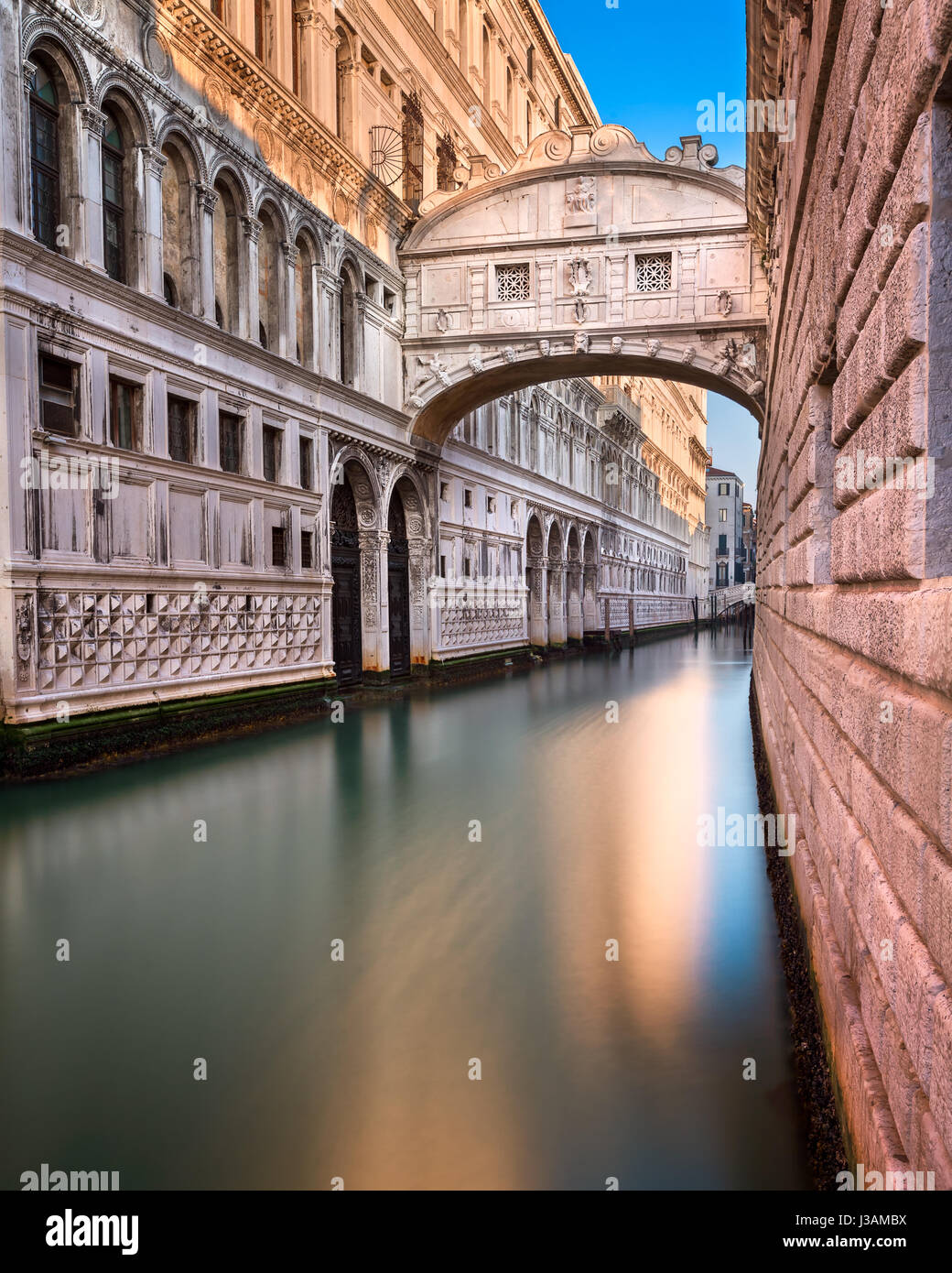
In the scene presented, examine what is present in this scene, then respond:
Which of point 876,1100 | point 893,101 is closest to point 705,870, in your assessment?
point 876,1100

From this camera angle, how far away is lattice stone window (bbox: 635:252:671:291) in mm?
16422

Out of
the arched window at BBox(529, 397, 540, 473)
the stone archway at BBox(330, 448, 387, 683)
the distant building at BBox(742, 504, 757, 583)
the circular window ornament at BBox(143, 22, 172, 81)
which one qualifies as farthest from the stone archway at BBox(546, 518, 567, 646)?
the distant building at BBox(742, 504, 757, 583)

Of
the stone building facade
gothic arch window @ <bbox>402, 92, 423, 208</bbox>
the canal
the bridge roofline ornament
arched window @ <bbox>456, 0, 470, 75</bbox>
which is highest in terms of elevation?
arched window @ <bbox>456, 0, 470, 75</bbox>

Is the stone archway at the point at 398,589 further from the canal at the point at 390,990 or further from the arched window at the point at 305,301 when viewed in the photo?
the canal at the point at 390,990

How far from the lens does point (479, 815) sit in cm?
760

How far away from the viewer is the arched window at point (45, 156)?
916 centimetres

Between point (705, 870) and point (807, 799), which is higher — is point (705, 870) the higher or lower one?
the lower one

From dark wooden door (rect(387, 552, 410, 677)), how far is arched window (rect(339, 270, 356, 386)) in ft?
11.6

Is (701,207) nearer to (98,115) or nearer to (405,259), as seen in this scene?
(405,259)

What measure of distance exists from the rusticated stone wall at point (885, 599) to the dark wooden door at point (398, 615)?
14.6 meters

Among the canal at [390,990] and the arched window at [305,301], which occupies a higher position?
the arched window at [305,301]

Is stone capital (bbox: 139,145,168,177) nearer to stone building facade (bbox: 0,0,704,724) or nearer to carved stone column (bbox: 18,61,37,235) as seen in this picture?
stone building facade (bbox: 0,0,704,724)

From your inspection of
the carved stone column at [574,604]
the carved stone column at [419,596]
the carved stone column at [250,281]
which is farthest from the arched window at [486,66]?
the carved stone column at [574,604]
